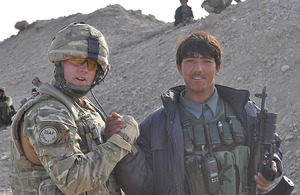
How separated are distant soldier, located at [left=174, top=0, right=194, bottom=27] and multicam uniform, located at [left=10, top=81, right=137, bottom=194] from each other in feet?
37.4

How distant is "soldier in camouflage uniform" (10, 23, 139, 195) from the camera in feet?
7.55

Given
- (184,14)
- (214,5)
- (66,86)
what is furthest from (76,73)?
(184,14)

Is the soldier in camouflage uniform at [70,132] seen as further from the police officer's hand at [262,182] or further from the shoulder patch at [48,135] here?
the police officer's hand at [262,182]

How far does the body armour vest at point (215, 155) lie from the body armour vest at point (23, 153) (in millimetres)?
647

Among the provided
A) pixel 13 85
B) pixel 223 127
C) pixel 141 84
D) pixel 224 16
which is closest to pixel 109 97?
pixel 141 84

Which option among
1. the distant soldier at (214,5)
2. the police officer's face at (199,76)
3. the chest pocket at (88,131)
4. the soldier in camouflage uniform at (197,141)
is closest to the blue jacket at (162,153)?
the soldier in camouflage uniform at (197,141)

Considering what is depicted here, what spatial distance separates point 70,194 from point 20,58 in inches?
809

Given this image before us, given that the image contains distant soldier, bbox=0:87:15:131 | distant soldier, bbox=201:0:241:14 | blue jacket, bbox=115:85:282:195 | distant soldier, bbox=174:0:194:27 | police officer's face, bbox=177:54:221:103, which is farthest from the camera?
distant soldier, bbox=174:0:194:27

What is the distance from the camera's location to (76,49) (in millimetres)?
2584

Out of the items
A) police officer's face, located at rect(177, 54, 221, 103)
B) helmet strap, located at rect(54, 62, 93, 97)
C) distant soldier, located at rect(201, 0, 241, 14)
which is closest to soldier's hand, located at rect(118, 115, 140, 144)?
helmet strap, located at rect(54, 62, 93, 97)

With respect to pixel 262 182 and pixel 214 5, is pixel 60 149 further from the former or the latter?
pixel 214 5

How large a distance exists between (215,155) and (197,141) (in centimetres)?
15

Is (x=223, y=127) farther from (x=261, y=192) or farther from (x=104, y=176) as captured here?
(x=104, y=176)

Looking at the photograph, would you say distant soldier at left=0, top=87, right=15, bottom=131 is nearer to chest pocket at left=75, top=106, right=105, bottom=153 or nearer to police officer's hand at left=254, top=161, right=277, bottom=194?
chest pocket at left=75, top=106, right=105, bottom=153
